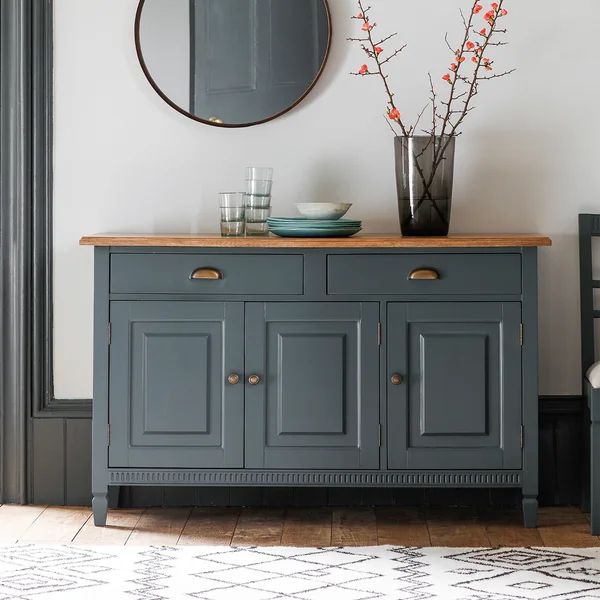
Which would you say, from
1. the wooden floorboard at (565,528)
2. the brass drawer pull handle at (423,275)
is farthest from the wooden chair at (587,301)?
the brass drawer pull handle at (423,275)

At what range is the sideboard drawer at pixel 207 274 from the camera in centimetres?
289

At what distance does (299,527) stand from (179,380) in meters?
0.58

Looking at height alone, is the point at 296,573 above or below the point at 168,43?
below

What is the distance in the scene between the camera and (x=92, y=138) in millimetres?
3258


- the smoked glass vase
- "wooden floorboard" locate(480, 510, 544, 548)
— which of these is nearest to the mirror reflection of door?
the smoked glass vase

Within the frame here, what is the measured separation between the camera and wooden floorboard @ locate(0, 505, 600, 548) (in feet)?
9.45

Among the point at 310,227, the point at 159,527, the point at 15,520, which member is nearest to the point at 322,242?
the point at 310,227

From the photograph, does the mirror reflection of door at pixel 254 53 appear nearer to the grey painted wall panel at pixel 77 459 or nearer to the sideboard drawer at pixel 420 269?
the sideboard drawer at pixel 420 269

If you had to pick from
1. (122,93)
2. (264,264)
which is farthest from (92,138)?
(264,264)

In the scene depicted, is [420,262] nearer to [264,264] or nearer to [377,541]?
[264,264]

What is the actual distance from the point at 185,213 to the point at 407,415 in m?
1.00

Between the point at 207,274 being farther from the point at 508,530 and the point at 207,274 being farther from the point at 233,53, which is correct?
the point at 508,530

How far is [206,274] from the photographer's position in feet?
9.47

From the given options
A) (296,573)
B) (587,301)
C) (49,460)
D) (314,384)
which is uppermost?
(587,301)
